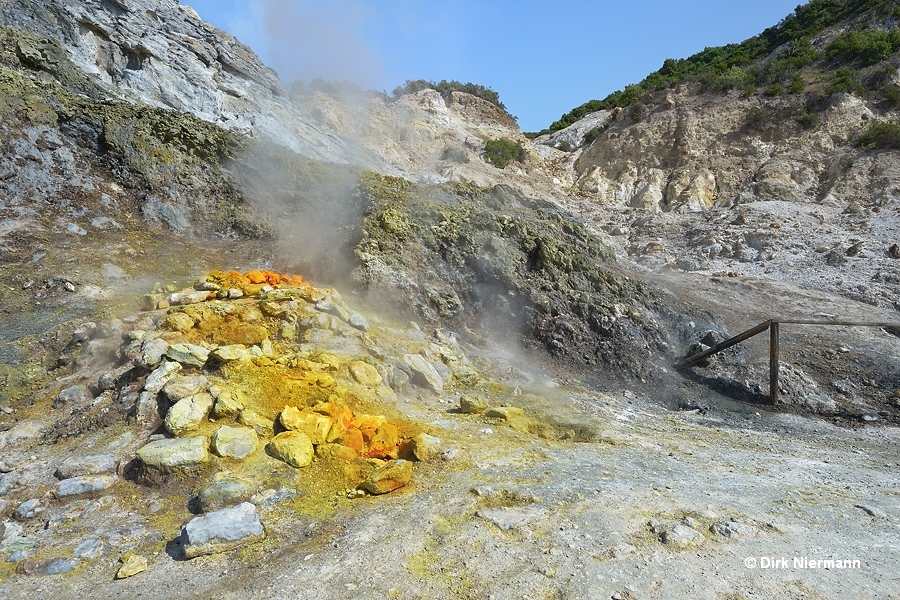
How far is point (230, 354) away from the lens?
5.52 m

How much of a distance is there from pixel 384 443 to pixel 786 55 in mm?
34228

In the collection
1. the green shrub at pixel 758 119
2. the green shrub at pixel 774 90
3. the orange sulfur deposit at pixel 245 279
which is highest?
the green shrub at pixel 774 90

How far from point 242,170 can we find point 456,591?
461 inches

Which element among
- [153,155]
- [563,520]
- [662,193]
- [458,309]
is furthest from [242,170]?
[662,193]

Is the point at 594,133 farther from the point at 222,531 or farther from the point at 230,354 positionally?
the point at 222,531

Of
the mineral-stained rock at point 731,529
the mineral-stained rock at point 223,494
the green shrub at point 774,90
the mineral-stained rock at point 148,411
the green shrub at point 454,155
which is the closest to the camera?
the mineral-stained rock at point 731,529

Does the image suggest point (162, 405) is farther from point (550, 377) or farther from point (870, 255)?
point (870, 255)

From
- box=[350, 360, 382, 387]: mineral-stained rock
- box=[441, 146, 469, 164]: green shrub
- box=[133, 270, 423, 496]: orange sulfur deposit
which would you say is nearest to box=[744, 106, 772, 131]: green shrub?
box=[441, 146, 469, 164]: green shrub

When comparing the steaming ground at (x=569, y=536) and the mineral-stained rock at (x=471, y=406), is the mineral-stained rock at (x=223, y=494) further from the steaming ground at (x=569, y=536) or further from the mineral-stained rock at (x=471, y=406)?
the mineral-stained rock at (x=471, y=406)

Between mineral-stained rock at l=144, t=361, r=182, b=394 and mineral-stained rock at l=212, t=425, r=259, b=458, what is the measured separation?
0.91m

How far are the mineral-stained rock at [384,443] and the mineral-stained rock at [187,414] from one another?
1568 mm

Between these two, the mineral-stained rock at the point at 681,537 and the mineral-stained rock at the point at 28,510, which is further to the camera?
the mineral-stained rock at the point at 28,510

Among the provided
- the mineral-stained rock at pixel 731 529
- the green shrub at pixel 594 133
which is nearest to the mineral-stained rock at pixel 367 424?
the mineral-stained rock at pixel 731 529

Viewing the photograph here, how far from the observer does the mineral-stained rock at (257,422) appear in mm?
4809
